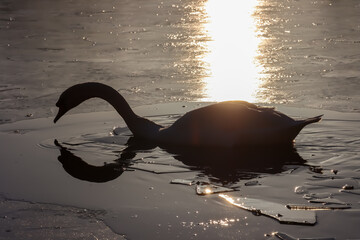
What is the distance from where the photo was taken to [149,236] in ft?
19.9

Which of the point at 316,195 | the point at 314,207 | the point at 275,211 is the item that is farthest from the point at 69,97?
the point at 314,207

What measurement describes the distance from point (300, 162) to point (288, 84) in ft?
14.6

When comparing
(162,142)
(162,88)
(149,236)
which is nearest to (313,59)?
(162,88)

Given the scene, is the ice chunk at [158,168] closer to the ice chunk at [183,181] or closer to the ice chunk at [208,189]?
the ice chunk at [183,181]

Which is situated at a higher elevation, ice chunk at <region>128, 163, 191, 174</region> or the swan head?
the swan head

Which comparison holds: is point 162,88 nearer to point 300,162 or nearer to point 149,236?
point 300,162

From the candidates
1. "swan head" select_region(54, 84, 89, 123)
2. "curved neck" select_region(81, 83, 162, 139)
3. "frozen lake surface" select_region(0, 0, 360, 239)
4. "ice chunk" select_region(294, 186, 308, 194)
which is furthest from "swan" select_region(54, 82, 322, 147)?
"ice chunk" select_region(294, 186, 308, 194)

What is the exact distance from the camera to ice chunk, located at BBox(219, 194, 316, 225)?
6270mm

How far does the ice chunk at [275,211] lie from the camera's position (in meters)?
6.27

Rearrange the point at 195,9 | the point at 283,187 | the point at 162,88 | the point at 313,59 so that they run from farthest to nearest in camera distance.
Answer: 1. the point at 195,9
2. the point at 313,59
3. the point at 162,88
4. the point at 283,187

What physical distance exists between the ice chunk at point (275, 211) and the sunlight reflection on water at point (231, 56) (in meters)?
4.83

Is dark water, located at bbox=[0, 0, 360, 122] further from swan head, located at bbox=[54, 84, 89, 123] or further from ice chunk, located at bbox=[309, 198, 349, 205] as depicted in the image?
ice chunk, located at bbox=[309, 198, 349, 205]

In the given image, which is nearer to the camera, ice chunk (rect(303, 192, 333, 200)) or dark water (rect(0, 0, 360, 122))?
ice chunk (rect(303, 192, 333, 200))

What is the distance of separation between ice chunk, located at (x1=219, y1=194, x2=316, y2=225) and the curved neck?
8.80 feet
